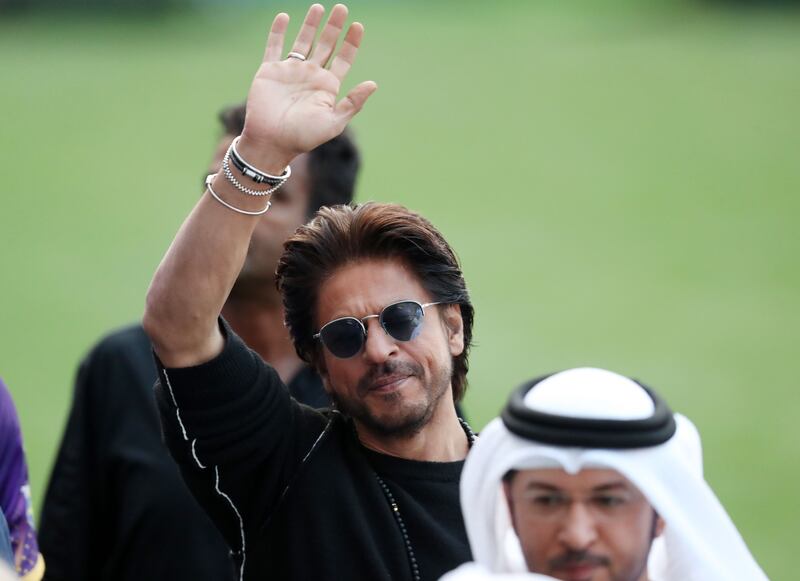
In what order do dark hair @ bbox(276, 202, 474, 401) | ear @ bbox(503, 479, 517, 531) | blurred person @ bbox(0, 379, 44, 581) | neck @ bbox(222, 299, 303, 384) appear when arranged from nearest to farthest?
ear @ bbox(503, 479, 517, 531) → dark hair @ bbox(276, 202, 474, 401) → blurred person @ bbox(0, 379, 44, 581) → neck @ bbox(222, 299, 303, 384)

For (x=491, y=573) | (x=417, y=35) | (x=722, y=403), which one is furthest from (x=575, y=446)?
(x=417, y=35)

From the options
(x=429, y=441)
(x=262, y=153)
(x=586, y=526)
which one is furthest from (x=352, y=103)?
(x=586, y=526)

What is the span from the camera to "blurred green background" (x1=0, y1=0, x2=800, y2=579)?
1092 cm

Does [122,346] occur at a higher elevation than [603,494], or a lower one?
lower

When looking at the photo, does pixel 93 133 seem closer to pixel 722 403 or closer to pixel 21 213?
pixel 21 213

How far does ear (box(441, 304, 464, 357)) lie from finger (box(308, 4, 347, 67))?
499 mm

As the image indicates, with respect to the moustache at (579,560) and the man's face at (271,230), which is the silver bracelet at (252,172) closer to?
the moustache at (579,560)

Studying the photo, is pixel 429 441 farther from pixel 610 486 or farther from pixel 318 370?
pixel 610 486

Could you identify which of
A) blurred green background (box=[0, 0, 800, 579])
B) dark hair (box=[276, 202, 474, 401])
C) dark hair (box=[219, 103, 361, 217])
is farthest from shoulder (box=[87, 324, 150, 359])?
blurred green background (box=[0, 0, 800, 579])

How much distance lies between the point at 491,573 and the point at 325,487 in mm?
607

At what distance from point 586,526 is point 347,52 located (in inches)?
43.6

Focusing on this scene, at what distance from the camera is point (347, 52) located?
2.84 metres

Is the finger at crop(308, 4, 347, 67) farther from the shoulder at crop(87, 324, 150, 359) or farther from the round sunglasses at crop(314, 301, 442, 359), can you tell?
the shoulder at crop(87, 324, 150, 359)

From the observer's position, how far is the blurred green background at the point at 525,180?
10.9 meters
